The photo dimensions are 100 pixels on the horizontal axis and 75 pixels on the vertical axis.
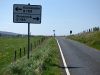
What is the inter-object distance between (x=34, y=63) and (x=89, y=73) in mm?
2767

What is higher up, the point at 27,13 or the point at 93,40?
the point at 27,13

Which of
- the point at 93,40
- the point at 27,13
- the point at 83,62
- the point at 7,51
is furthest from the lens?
the point at 93,40

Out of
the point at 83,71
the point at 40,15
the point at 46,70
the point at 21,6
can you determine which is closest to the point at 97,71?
the point at 83,71

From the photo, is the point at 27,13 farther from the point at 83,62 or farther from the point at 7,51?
the point at 7,51

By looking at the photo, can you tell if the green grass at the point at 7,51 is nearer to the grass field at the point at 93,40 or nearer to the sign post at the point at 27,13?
the sign post at the point at 27,13

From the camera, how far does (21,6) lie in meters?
15.3

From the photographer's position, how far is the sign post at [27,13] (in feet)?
50.2

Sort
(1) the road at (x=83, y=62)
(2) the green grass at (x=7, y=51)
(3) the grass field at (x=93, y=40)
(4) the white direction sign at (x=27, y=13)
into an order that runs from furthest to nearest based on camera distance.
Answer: (3) the grass field at (x=93, y=40) → (2) the green grass at (x=7, y=51) → (1) the road at (x=83, y=62) → (4) the white direction sign at (x=27, y=13)

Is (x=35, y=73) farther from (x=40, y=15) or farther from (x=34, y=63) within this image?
(x=40, y=15)

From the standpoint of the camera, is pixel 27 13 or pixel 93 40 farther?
pixel 93 40

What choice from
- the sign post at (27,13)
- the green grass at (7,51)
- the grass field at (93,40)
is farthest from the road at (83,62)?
the grass field at (93,40)

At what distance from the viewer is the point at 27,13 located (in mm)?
15344

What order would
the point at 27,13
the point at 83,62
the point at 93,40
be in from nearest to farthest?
1. the point at 27,13
2. the point at 83,62
3. the point at 93,40

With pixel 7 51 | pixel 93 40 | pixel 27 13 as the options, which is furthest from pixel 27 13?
pixel 93 40
